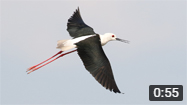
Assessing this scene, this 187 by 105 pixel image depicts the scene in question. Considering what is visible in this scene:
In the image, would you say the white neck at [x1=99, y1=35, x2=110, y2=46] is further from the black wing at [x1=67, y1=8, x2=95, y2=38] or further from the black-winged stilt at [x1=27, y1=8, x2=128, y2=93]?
the black wing at [x1=67, y1=8, x2=95, y2=38]

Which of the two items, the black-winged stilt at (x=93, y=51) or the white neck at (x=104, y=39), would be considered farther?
the white neck at (x=104, y=39)

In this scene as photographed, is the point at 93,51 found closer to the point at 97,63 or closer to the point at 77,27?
the point at 97,63

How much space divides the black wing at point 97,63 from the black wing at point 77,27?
1.32 m

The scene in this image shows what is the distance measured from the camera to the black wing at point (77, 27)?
530 inches

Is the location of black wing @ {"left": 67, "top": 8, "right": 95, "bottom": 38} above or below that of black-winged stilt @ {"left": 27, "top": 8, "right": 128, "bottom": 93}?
above

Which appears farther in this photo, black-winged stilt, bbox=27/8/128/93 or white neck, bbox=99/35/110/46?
white neck, bbox=99/35/110/46

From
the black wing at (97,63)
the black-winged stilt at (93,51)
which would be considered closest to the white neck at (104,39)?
the black-winged stilt at (93,51)

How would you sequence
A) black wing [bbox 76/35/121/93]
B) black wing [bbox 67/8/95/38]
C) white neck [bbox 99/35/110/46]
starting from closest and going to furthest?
black wing [bbox 76/35/121/93]
white neck [bbox 99/35/110/46]
black wing [bbox 67/8/95/38]

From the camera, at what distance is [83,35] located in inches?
521

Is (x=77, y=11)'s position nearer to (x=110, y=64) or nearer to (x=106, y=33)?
(x=106, y=33)

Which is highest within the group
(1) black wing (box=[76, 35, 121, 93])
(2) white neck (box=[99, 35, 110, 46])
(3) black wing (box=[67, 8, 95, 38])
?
(3) black wing (box=[67, 8, 95, 38])

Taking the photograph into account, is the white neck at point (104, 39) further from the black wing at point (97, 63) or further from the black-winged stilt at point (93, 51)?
the black wing at point (97, 63)

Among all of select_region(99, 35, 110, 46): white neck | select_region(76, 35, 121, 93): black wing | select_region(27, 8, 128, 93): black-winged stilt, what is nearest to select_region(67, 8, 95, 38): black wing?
select_region(27, 8, 128, 93): black-winged stilt

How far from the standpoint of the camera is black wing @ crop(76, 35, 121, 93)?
11.5m
